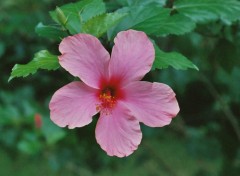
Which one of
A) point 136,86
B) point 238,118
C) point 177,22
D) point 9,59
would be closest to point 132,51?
point 136,86

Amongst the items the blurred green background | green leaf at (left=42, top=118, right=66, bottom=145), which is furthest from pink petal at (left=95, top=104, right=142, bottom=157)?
green leaf at (left=42, top=118, right=66, bottom=145)

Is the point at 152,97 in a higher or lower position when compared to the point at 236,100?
higher

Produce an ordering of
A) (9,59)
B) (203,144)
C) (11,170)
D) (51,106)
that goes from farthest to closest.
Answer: (11,170) → (203,144) → (9,59) → (51,106)

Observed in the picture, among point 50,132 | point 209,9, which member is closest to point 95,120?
point 50,132

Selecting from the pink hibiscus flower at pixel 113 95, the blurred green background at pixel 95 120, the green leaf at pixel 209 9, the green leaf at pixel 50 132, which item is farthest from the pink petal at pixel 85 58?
the green leaf at pixel 50 132

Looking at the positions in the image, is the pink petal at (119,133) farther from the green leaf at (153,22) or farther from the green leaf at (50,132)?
the green leaf at (50,132)

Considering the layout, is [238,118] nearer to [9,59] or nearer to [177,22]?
[9,59]
